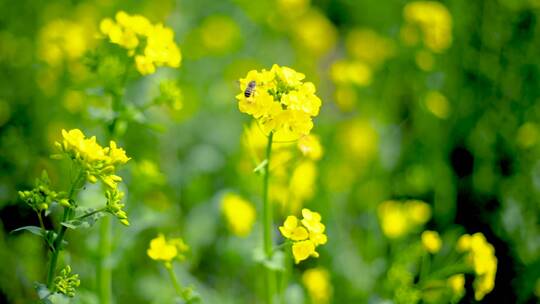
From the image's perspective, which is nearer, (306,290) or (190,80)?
(306,290)

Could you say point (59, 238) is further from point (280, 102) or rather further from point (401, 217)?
point (401, 217)

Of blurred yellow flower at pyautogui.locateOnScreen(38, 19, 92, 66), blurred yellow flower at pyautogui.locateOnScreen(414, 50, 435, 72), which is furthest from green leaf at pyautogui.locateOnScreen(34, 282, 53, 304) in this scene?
blurred yellow flower at pyautogui.locateOnScreen(414, 50, 435, 72)

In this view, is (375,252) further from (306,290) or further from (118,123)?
(118,123)

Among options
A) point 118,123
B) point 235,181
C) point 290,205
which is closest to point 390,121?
point 235,181

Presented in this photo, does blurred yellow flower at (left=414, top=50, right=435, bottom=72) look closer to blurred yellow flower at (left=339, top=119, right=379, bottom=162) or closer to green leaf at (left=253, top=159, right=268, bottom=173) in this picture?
blurred yellow flower at (left=339, top=119, right=379, bottom=162)

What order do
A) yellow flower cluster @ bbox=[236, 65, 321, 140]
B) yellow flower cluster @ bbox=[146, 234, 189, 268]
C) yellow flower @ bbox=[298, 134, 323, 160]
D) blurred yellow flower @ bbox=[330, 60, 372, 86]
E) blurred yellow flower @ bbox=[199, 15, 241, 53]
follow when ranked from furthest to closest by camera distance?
blurred yellow flower @ bbox=[199, 15, 241, 53] → blurred yellow flower @ bbox=[330, 60, 372, 86] → yellow flower @ bbox=[298, 134, 323, 160] → yellow flower cluster @ bbox=[146, 234, 189, 268] → yellow flower cluster @ bbox=[236, 65, 321, 140]
